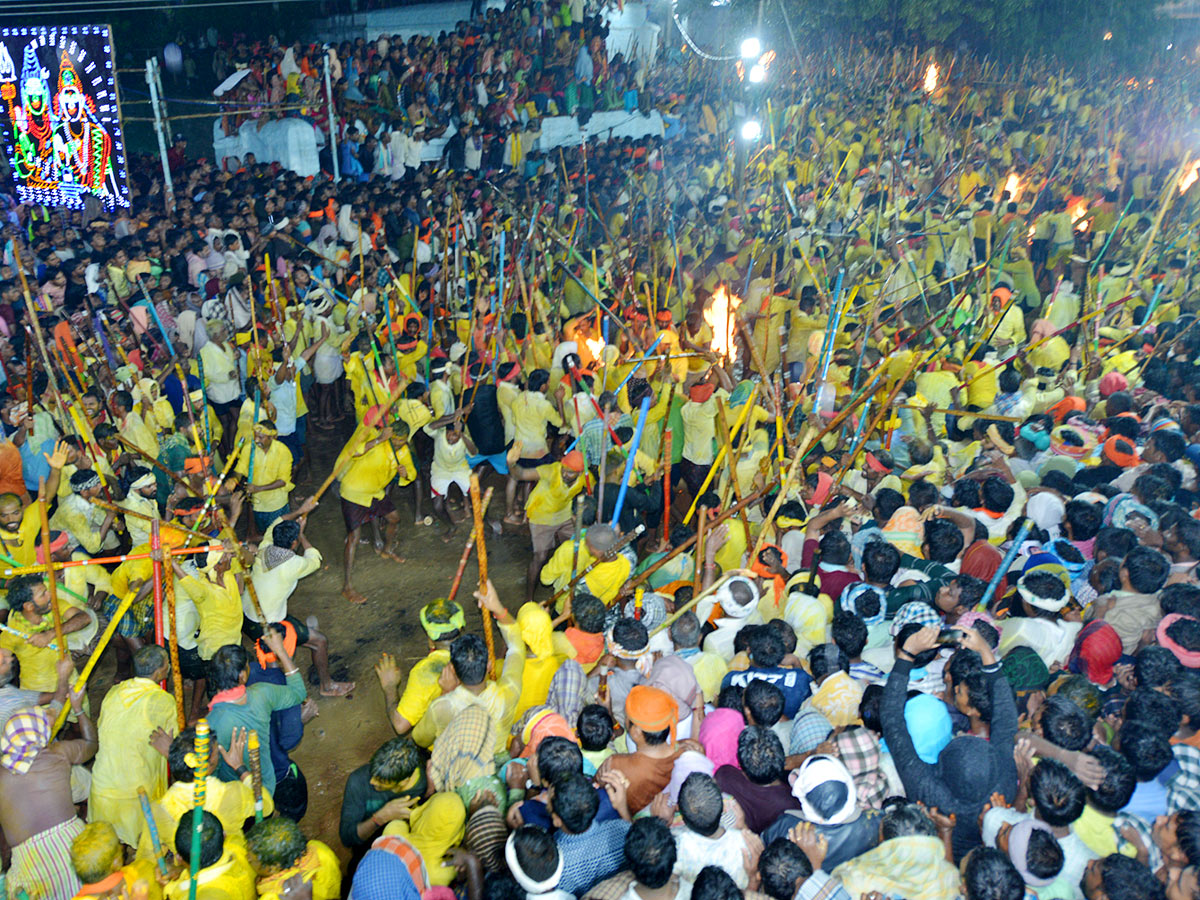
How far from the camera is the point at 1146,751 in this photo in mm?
3459

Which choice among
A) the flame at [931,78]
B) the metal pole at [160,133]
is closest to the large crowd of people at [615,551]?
the metal pole at [160,133]

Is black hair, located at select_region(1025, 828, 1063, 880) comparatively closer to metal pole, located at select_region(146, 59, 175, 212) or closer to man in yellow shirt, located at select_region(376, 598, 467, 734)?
man in yellow shirt, located at select_region(376, 598, 467, 734)

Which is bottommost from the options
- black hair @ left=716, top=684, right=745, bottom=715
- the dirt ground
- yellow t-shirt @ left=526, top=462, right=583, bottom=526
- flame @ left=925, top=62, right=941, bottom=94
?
the dirt ground

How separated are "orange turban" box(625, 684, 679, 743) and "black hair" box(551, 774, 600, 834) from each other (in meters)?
0.41

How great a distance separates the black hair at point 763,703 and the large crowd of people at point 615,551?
0.08ft

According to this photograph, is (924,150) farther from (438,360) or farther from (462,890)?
(462,890)

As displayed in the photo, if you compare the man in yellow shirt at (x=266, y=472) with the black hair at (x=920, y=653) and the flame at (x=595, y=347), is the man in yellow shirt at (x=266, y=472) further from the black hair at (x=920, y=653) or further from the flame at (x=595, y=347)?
the black hair at (x=920, y=653)

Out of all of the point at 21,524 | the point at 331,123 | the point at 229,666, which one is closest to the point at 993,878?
the point at 229,666

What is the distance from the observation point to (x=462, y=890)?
3.35 m

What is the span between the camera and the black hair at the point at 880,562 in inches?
178

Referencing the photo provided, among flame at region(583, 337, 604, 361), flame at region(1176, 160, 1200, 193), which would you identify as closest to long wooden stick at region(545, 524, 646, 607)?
flame at region(583, 337, 604, 361)

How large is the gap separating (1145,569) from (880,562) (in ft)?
4.16

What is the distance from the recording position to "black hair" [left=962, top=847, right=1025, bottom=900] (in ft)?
9.41

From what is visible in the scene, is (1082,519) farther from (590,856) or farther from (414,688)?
(414,688)
